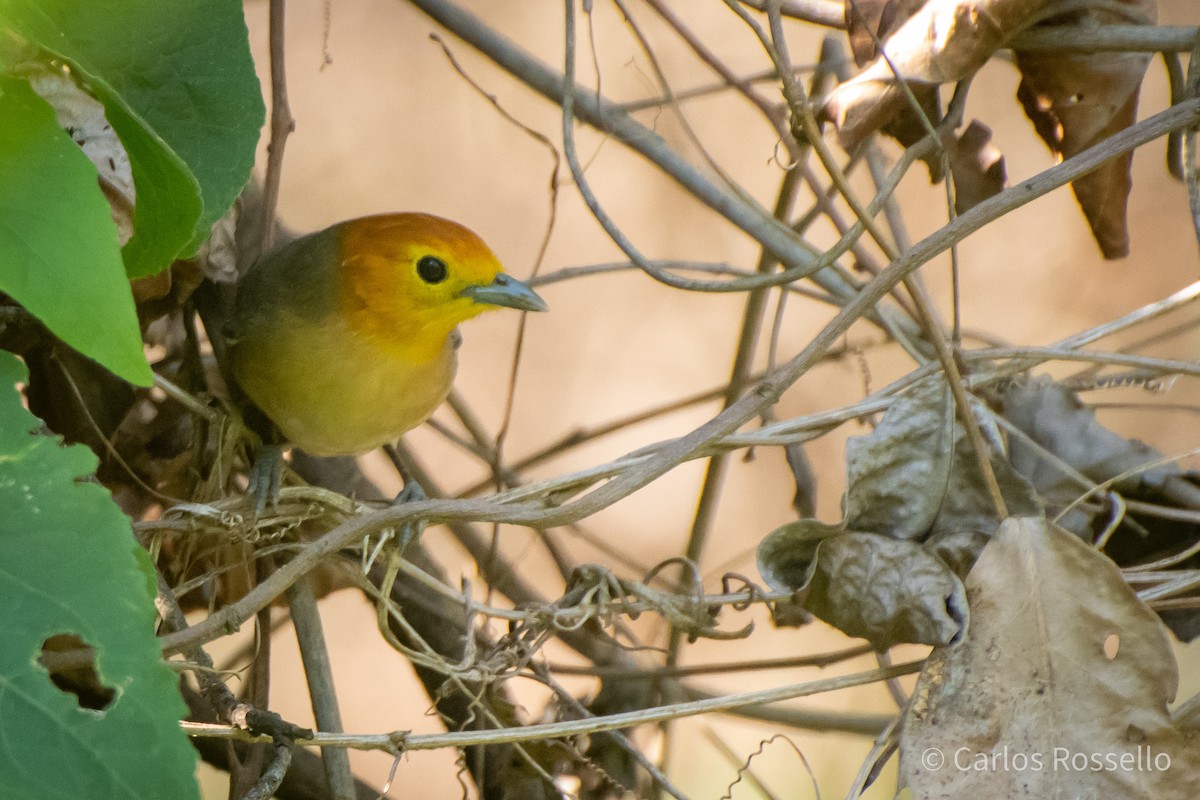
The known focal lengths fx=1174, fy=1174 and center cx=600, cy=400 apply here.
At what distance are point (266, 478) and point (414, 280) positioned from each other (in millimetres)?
745

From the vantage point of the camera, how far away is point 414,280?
3260mm

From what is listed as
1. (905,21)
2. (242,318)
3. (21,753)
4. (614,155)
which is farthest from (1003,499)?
(614,155)

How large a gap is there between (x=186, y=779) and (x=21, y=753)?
188 mm

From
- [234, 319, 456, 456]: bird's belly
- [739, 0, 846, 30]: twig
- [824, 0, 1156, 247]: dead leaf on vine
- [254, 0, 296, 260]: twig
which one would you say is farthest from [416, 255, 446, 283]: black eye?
[824, 0, 1156, 247]: dead leaf on vine

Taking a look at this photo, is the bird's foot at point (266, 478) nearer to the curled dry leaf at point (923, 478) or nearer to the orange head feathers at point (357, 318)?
the orange head feathers at point (357, 318)

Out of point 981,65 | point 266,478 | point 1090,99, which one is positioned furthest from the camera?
point 266,478

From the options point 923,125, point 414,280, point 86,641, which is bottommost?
point 86,641

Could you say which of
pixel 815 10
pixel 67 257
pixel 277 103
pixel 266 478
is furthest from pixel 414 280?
pixel 67 257

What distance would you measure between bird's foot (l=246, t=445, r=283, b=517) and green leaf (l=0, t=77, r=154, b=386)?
0.94 metres

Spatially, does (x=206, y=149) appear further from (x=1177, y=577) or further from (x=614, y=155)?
(x=614, y=155)

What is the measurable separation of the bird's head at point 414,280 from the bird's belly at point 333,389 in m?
0.07

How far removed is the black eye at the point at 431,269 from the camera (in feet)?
10.6

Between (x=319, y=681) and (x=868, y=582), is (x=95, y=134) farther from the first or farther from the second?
(x=868, y=582)

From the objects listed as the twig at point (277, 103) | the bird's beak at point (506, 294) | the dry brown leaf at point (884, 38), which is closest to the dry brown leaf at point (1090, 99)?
the dry brown leaf at point (884, 38)
